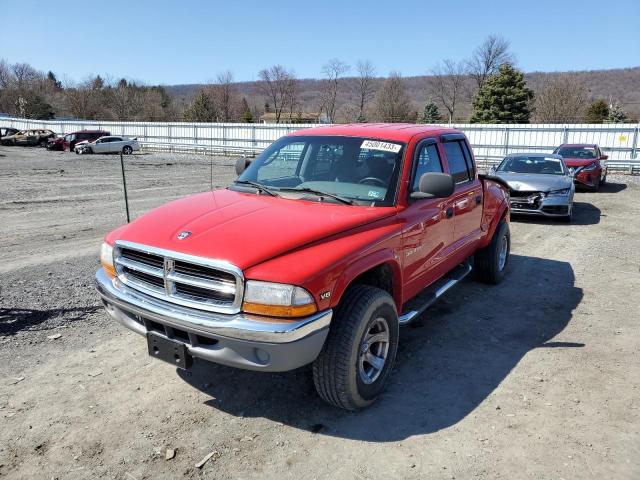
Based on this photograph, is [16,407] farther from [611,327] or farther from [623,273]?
[623,273]

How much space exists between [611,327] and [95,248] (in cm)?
730

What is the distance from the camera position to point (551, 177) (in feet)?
35.3

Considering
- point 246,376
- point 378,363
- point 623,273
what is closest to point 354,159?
point 378,363

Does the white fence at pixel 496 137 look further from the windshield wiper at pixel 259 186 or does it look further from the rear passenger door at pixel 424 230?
the windshield wiper at pixel 259 186

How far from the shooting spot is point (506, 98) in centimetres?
Answer: 4812

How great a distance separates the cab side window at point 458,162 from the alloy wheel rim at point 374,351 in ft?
6.78

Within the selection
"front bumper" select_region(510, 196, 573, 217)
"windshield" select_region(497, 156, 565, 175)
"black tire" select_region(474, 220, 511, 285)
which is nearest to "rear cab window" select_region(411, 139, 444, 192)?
"black tire" select_region(474, 220, 511, 285)

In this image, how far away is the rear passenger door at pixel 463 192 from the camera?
192 inches

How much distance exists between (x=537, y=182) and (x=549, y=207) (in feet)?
2.08

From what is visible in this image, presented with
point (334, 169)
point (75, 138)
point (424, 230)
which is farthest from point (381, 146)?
point (75, 138)

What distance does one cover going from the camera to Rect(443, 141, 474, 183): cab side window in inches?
194

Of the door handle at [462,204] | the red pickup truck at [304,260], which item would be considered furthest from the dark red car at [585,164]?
the red pickup truck at [304,260]

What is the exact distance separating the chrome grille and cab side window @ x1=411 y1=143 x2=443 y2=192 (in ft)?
6.19

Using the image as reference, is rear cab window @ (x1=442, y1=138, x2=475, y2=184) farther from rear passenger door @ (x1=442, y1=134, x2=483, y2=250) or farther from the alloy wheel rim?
the alloy wheel rim
